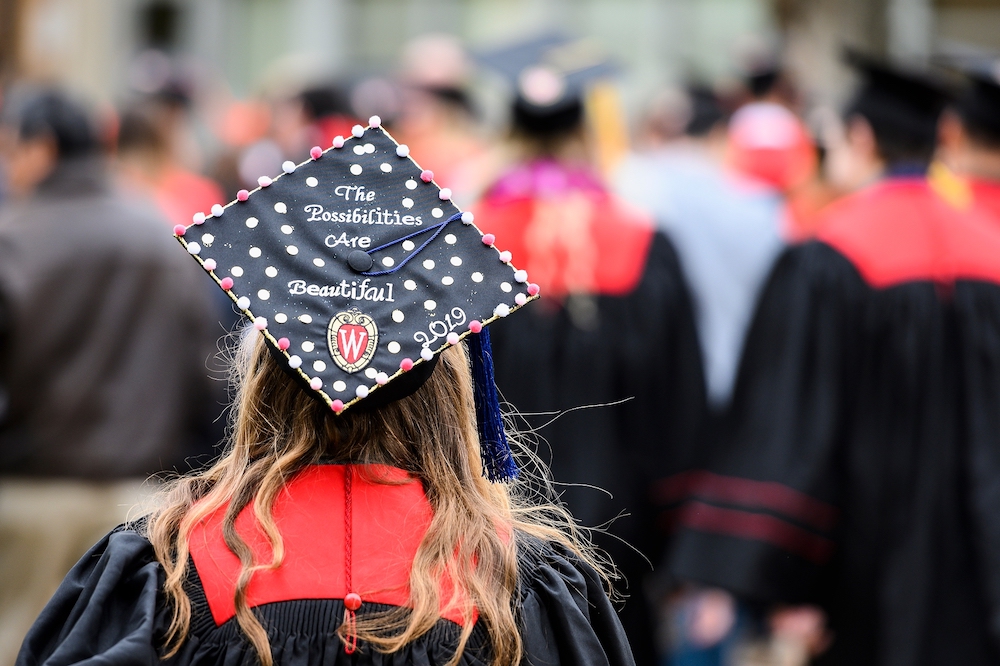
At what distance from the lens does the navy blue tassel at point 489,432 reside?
2.13m

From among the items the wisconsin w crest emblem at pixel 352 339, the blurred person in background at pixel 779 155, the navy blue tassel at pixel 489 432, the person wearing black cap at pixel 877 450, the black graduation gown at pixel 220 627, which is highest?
the wisconsin w crest emblem at pixel 352 339

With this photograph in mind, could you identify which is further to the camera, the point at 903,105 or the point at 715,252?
the point at 715,252

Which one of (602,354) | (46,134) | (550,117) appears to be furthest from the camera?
(46,134)

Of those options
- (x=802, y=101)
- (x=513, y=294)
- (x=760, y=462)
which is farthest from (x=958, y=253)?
(x=802, y=101)

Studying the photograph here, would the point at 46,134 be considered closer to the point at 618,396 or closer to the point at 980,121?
the point at 618,396

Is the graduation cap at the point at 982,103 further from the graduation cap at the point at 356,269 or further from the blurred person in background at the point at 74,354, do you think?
the blurred person in background at the point at 74,354

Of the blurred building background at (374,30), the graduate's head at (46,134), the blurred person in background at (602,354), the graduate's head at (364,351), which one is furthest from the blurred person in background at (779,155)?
the blurred building background at (374,30)

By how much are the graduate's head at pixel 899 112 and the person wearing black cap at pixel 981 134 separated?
0.31 feet

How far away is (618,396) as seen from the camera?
4238 mm

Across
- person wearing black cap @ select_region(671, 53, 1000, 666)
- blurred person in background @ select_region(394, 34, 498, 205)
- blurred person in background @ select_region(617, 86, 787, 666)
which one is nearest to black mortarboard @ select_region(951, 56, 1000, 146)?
person wearing black cap @ select_region(671, 53, 1000, 666)

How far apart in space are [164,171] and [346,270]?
181 inches

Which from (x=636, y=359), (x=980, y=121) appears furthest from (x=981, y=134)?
(x=636, y=359)

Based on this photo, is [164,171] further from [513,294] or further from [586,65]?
[513,294]

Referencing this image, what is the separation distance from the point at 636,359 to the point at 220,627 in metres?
2.54
